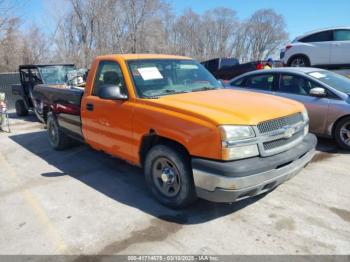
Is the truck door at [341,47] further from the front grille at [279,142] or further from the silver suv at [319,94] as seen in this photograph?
the front grille at [279,142]

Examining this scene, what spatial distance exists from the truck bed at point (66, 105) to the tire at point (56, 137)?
22 cm

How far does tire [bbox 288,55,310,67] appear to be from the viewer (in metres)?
11.2

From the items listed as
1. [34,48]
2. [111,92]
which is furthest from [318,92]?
[34,48]

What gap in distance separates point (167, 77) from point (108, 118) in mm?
1026

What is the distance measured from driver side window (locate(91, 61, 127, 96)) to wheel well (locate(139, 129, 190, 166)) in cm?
73

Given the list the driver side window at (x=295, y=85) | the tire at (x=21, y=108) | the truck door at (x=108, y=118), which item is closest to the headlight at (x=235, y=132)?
the truck door at (x=108, y=118)

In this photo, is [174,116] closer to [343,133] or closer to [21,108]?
[343,133]

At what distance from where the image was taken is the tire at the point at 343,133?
5836 millimetres

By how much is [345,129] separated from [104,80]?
4.43 meters

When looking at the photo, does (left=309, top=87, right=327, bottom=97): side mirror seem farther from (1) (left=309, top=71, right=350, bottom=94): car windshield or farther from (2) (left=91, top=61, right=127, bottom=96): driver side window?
(2) (left=91, top=61, right=127, bottom=96): driver side window

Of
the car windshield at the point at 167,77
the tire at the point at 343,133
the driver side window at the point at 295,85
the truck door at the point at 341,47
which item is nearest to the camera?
the car windshield at the point at 167,77

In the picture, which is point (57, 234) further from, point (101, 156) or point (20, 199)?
point (101, 156)

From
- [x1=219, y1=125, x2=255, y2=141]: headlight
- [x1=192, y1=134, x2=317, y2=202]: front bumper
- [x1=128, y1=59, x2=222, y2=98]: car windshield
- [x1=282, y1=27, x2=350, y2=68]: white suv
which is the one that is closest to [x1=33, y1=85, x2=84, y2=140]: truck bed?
[x1=128, y1=59, x2=222, y2=98]: car windshield

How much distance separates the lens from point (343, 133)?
5.89 m
